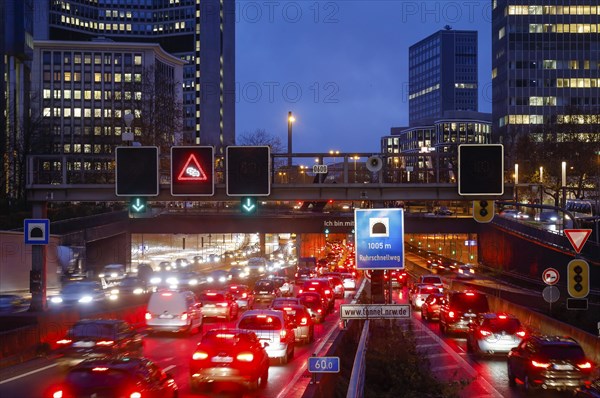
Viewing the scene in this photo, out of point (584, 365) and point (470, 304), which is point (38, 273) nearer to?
point (470, 304)

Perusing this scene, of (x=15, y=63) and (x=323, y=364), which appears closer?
(x=323, y=364)

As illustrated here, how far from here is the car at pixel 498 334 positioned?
25578 millimetres

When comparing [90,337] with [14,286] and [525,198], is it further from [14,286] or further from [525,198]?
[525,198]

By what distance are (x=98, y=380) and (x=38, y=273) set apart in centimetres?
1832

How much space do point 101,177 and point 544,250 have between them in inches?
1259

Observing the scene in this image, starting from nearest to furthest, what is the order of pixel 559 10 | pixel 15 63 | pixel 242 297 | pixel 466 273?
pixel 242 297 → pixel 466 273 → pixel 15 63 → pixel 559 10

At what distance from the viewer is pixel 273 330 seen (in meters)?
22.8

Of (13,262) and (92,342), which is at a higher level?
(92,342)

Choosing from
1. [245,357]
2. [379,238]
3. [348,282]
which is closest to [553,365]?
[379,238]

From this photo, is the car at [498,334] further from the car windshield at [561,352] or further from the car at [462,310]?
the car windshield at [561,352]

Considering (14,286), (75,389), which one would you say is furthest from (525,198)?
(75,389)

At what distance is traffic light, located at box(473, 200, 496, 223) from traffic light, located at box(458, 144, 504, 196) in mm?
1480

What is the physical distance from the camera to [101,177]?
5569 centimetres

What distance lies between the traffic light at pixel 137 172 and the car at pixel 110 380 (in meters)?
12.2
